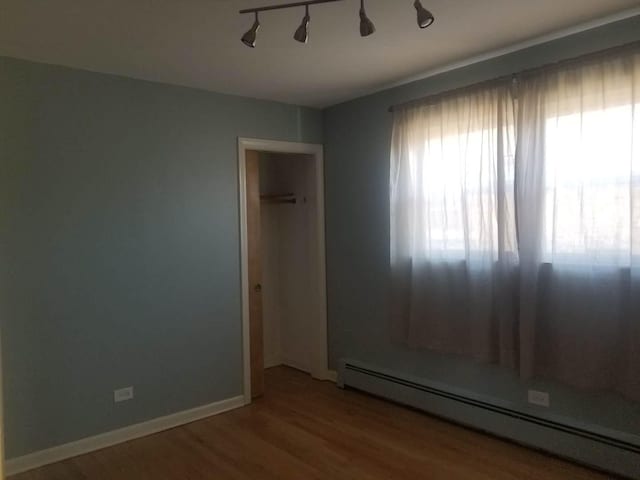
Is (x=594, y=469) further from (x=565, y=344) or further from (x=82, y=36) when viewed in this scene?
(x=82, y=36)

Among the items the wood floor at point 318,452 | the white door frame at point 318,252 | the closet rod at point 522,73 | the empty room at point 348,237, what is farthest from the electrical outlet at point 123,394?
the closet rod at point 522,73

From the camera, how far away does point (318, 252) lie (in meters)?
4.69

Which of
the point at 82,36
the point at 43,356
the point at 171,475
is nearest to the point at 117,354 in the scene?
the point at 43,356

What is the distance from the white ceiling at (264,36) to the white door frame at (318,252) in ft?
2.13

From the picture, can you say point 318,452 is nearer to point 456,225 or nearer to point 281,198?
point 456,225

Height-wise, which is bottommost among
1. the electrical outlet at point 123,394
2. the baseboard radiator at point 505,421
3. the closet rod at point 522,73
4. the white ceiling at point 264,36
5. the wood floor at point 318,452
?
the wood floor at point 318,452

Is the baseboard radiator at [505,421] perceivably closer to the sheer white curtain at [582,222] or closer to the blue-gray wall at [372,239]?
the blue-gray wall at [372,239]

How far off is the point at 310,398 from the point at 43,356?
2.14 m

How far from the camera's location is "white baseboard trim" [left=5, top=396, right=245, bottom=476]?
3098 millimetres

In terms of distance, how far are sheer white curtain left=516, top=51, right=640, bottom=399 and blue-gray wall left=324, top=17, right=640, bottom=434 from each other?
277 mm

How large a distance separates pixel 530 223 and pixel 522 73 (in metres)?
0.96

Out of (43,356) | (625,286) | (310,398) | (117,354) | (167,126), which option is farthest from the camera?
(310,398)

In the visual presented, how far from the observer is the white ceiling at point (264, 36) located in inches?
98.0

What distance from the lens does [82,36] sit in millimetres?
2766
